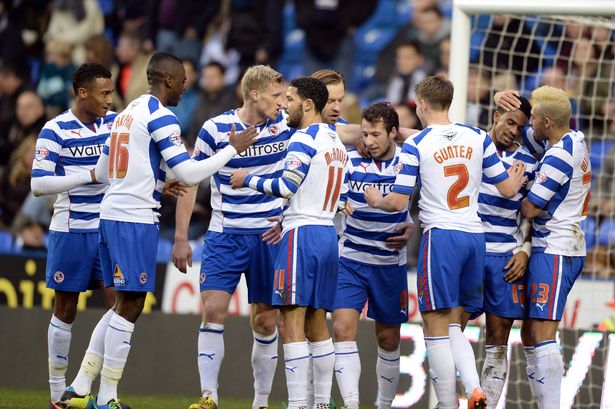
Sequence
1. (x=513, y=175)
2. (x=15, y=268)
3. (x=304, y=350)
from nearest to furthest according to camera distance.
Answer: (x=304, y=350) → (x=513, y=175) → (x=15, y=268)

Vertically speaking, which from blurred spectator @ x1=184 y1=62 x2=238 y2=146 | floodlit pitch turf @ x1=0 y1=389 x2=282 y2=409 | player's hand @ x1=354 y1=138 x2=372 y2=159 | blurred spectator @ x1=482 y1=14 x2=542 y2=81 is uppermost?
blurred spectator @ x1=482 y1=14 x2=542 y2=81

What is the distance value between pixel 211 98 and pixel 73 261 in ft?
21.7

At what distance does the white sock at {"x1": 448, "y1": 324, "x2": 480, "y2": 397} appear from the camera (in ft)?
23.5

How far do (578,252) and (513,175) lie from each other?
75cm

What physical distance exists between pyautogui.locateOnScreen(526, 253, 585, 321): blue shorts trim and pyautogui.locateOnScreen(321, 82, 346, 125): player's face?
5.89ft

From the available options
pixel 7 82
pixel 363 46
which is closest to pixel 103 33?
pixel 7 82

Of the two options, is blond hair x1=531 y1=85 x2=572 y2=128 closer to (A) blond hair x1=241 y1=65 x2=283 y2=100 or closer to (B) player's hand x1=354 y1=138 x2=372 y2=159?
(B) player's hand x1=354 y1=138 x2=372 y2=159

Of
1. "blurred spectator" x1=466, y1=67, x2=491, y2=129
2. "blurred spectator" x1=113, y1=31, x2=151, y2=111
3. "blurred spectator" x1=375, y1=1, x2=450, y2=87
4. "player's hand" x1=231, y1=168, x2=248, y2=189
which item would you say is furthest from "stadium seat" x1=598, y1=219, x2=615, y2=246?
"blurred spectator" x1=113, y1=31, x2=151, y2=111

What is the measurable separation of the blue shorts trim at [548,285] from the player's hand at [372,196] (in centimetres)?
125

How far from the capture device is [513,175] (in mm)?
7707

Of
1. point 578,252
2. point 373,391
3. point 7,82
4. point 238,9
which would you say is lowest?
point 373,391

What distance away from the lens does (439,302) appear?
7258 mm

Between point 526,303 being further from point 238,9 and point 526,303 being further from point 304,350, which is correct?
point 238,9

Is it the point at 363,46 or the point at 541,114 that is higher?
the point at 363,46
